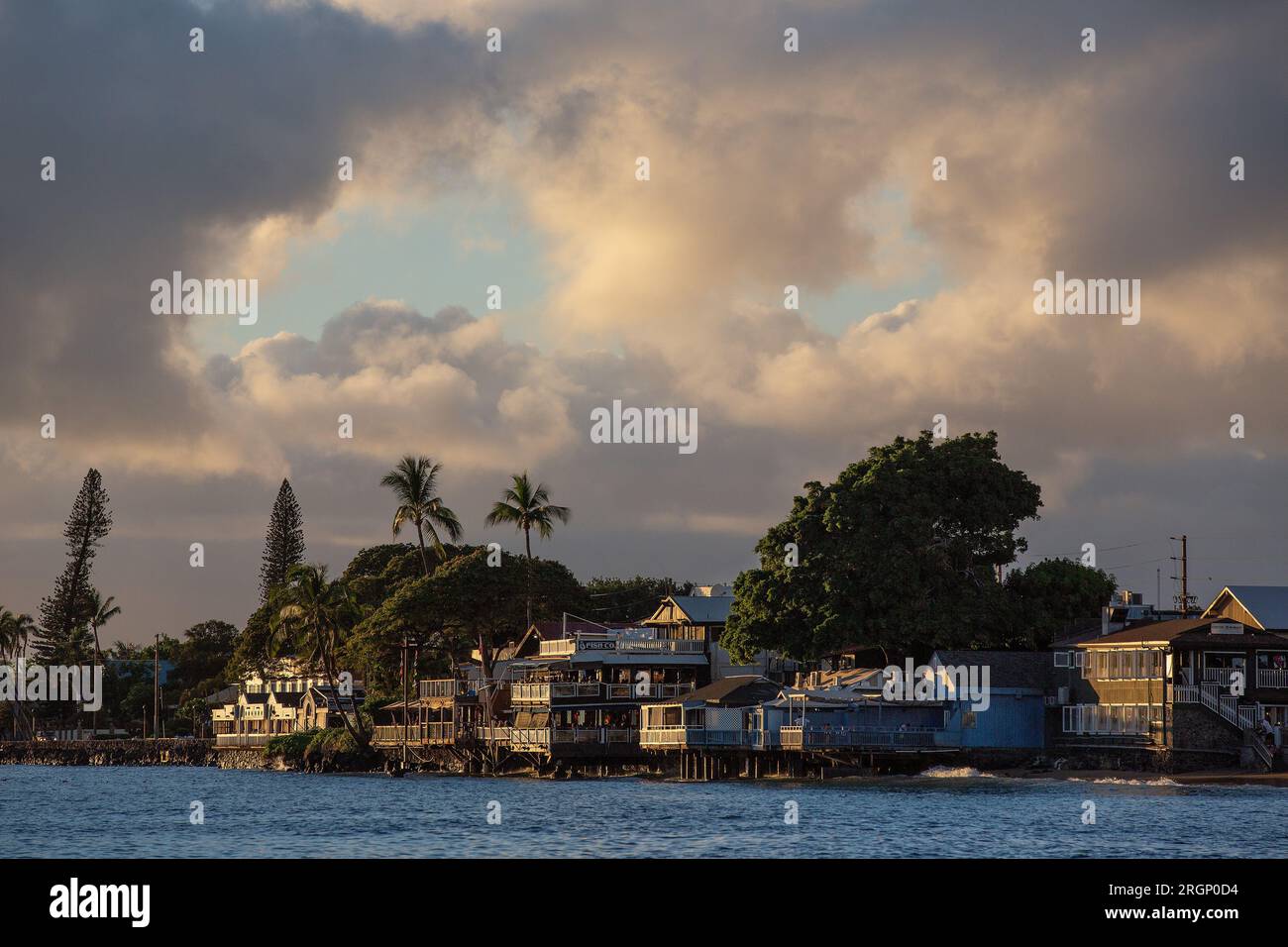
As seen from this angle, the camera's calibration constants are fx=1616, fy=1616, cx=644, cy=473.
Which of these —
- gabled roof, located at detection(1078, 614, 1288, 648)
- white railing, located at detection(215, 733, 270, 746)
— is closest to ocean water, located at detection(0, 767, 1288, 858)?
gabled roof, located at detection(1078, 614, 1288, 648)

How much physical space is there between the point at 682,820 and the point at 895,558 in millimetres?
34448

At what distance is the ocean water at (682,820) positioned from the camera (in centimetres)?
4559

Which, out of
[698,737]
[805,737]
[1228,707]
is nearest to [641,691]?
[698,737]

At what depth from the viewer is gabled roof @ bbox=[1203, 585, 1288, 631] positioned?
84438 mm

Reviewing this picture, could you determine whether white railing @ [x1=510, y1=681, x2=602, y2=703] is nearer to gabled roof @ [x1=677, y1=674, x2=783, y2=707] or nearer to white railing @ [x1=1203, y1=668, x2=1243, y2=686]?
gabled roof @ [x1=677, y1=674, x2=783, y2=707]

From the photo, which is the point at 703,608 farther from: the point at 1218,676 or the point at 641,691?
the point at 1218,676

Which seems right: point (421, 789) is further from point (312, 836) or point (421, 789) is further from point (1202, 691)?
point (1202, 691)

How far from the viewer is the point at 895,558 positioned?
86750 millimetres

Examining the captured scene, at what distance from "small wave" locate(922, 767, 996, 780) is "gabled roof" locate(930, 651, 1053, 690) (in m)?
4.98

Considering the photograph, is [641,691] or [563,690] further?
[641,691]

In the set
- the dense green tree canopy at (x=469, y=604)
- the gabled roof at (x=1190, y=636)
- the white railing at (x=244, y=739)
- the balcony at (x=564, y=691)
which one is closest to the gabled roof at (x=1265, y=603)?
the gabled roof at (x=1190, y=636)
